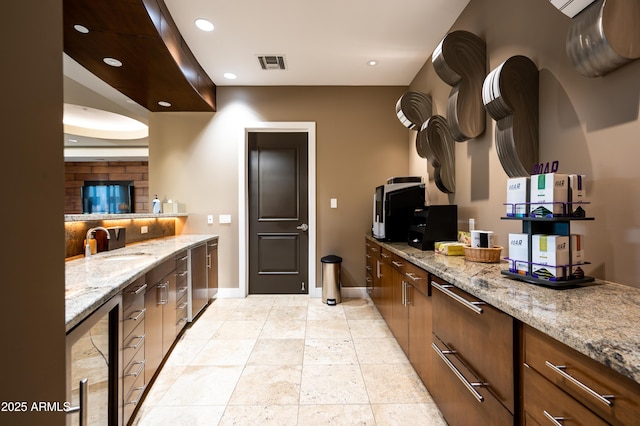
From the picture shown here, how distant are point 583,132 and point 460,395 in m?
1.35

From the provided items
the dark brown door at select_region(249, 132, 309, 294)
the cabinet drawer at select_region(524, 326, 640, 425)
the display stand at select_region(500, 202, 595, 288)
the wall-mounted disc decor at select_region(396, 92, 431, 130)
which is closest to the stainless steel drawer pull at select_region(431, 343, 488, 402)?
the cabinet drawer at select_region(524, 326, 640, 425)

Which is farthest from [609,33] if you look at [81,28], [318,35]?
[81,28]

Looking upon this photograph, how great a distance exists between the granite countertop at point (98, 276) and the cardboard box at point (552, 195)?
5.99 feet

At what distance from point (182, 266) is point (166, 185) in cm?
166

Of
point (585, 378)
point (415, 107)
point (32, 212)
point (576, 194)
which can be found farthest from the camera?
point (415, 107)

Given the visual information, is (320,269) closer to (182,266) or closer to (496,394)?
(182,266)

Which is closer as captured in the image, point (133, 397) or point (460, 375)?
point (460, 375)

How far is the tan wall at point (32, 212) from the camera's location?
49 centimetres

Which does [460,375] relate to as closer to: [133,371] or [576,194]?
[576,194]

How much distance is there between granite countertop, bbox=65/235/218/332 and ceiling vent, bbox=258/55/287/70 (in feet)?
7.38

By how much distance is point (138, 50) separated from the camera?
7.88 ft

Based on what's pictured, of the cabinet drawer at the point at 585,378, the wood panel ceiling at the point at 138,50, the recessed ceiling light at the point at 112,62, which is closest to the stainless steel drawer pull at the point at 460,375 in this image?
the cabinet drawer at the point at 585,378

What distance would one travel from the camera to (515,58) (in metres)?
1.59

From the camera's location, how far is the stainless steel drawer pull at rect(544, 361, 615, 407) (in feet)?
2.17
